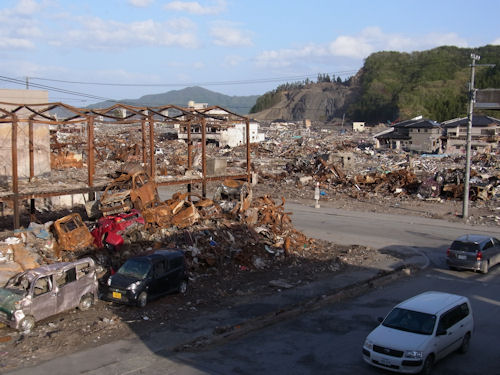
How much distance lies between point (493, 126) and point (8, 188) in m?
59.7

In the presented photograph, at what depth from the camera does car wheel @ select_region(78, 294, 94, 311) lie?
13.3 m

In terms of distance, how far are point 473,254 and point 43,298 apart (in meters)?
13.5

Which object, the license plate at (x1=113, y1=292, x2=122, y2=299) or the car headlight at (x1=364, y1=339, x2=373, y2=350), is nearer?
the car headlight at (x1=364, y1=339, x2=373, y2=350)

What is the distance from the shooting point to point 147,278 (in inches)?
537

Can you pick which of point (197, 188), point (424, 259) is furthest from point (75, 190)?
point (197, 188)

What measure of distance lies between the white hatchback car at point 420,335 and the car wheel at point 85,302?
721 cm

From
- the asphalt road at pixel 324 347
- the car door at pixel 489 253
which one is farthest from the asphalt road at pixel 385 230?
the asphalt road at pixel 324 347

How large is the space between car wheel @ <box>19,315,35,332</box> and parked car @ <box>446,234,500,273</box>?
1345 centimetres

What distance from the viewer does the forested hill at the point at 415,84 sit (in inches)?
4668

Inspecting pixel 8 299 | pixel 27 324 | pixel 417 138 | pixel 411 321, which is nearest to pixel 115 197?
pixel 8 299

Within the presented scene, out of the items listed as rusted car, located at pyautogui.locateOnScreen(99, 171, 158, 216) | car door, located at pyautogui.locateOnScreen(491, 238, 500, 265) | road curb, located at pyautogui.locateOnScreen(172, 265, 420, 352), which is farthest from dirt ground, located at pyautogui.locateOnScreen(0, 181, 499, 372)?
rusted car, located at pyautogui.locateOnScreen(99, 171, 158, 216)

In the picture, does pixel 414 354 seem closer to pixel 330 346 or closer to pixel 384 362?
pixel 384 362

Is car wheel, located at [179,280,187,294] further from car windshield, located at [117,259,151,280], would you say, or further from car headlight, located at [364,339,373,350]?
car headlight, located at [364,339,373,350]

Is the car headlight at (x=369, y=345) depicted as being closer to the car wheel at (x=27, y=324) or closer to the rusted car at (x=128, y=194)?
the car wheel at (x=27, y=324)
